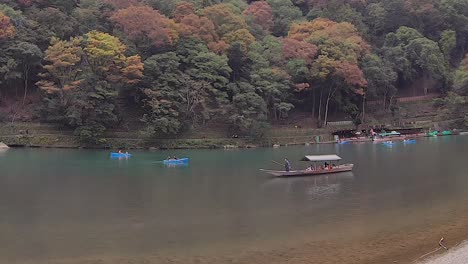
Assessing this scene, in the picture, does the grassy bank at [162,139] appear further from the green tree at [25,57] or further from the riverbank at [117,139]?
the green tree at [25,57]

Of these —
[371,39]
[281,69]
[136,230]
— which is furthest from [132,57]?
[371,39]

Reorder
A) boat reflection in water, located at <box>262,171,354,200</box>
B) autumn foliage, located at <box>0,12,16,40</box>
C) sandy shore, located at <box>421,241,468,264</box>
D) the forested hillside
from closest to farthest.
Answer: sandy shore, located at <box>421,241,468,264</box> → boat reflection in water, located at <box>262,171,354,200</box> → autumn foliage, located at <box>0,12,16,40</box> → the forested hillside

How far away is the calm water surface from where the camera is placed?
1931 centimetres

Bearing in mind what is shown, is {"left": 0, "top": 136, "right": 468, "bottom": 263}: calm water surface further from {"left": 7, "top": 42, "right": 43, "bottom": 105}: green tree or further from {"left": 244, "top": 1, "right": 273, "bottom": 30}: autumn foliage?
{"left": 244, "top": 1, "right": 273, "bottom": 30}: autumn foliage

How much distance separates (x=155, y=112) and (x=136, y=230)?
1510 inches

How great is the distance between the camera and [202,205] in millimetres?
26141

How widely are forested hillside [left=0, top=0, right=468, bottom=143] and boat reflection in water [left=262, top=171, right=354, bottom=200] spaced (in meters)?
26.2

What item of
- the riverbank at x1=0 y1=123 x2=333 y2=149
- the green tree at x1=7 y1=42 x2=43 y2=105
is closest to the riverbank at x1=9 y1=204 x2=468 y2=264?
the riverbank at x1=0 y1=123 x2=333 y2=149

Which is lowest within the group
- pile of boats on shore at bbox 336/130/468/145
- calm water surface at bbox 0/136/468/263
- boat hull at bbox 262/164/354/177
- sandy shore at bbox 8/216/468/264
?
sandy shore at bbox 8/216/468/264

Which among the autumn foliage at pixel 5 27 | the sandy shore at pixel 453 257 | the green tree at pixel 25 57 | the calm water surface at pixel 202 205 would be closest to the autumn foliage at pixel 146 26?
the green tree at pixel 25 57

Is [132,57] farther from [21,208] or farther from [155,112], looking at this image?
[21,208]

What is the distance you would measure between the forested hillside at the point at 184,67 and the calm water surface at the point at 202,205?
669 inches

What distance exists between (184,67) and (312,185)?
3687cm

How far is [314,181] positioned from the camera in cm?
3462
